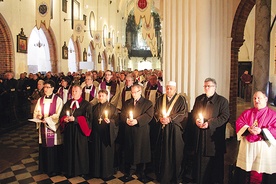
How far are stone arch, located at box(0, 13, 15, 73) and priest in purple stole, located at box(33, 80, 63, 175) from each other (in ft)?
26.5

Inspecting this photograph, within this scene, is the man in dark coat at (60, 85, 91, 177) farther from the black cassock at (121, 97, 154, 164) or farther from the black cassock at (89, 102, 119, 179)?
the black cassock at (121, 97, 154, 164)

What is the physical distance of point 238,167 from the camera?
367 cm

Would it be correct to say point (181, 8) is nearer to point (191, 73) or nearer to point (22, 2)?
point (191, 73)

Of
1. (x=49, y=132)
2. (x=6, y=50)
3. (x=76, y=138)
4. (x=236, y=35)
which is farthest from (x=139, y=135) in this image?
(x=6, y=50)

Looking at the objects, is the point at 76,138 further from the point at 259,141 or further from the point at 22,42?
the point at 22,42

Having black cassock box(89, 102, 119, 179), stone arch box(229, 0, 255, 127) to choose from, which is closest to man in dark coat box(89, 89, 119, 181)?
black cassock box(89, 102, 119, 179)

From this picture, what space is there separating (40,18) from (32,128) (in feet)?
17.0

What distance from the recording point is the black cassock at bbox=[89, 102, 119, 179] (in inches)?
182

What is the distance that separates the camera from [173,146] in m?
4.37

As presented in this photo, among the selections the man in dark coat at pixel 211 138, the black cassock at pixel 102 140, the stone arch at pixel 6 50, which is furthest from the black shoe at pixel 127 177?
the stone arch at pixel 6 50

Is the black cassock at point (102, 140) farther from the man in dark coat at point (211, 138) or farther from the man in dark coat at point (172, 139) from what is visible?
the man in dark coat at point (211, 138)

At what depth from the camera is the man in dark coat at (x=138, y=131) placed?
4543mm

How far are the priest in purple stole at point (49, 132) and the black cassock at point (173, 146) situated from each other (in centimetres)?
194

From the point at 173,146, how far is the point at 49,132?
2247mm
